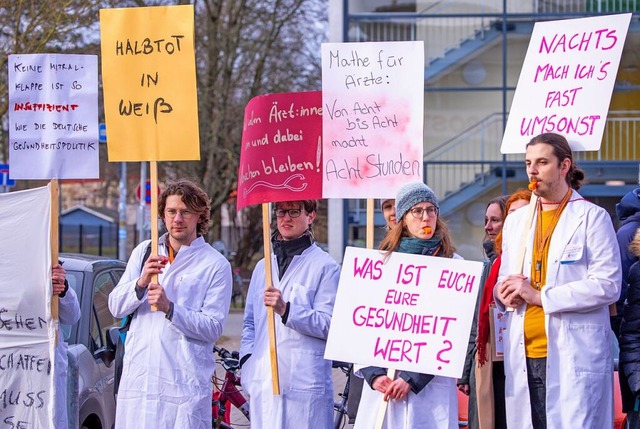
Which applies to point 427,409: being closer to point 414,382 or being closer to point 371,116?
point 414,382

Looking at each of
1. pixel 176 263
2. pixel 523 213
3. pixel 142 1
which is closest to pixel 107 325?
pixel 176 263

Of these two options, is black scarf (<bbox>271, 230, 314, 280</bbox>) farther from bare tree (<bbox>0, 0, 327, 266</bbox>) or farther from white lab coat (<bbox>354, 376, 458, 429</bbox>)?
bare tree (<bbox>0, 0, 327, 266</bbox>)

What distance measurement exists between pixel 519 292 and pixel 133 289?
193 centimetres

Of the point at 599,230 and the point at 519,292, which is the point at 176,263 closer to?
the point at 519,292

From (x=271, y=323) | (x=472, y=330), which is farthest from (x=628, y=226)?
(x=271, y=323)

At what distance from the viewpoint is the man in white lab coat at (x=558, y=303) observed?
16.5 ft

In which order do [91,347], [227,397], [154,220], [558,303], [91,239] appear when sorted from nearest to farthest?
1. [558,303]
2. [154,220]
3. [91,347]
4. [227,397]
5. [91,239]

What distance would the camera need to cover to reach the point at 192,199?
580 cm

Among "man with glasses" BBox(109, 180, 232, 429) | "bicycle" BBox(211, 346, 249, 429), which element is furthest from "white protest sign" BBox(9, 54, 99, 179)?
"bicycle" BBox(211, 346, 249, 429)

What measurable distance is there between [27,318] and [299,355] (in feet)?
5.10

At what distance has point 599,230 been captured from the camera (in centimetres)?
512

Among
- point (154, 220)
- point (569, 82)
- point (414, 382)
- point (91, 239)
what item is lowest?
point (91, 239)

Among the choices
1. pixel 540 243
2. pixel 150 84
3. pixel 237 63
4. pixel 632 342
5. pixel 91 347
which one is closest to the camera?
pixel 540 243

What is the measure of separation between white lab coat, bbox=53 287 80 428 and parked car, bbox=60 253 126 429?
19 cm
